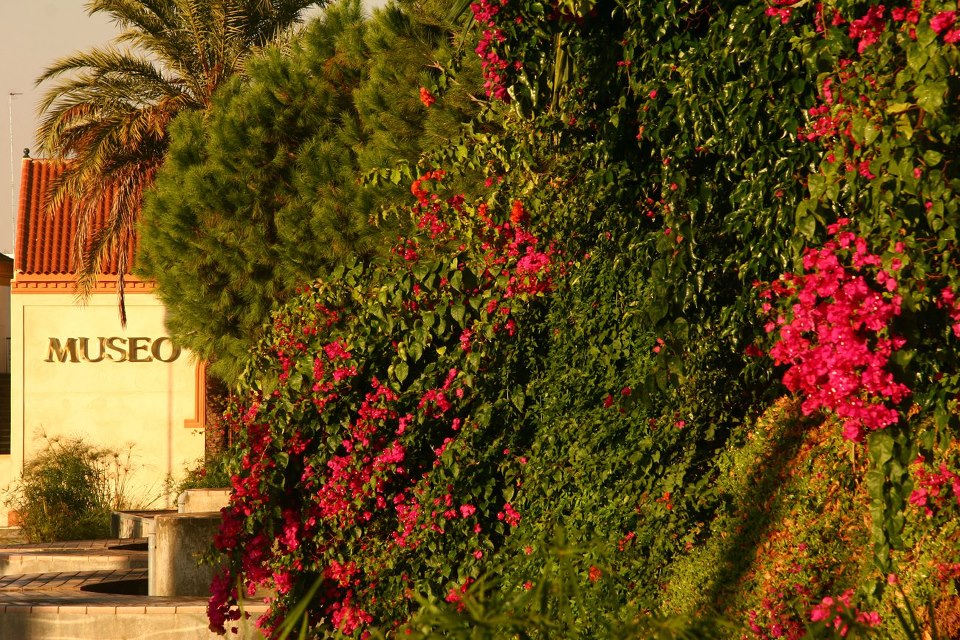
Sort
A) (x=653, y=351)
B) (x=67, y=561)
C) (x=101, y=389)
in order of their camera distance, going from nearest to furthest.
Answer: (x=653, y=351) → (x=67, y=561) → (x=101, y=389)

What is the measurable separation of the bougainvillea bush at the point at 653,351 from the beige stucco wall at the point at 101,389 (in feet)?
48.6

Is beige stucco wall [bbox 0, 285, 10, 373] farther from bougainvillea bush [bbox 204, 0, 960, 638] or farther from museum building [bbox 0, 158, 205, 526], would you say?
bougainvillea bush [bbox 204, 0, 960, 638]

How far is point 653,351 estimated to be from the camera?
5441mm

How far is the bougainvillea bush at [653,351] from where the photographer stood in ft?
11.4

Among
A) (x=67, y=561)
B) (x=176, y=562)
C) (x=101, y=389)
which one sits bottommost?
(x=67, y=561)

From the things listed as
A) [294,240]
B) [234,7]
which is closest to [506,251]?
[294,240]

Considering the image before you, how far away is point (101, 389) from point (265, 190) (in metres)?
9.09

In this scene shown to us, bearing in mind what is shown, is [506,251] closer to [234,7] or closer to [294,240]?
[294,240]

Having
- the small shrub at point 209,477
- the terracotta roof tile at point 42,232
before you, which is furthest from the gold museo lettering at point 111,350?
the small shrub at point 209,477

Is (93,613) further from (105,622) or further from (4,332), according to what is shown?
(4,332)

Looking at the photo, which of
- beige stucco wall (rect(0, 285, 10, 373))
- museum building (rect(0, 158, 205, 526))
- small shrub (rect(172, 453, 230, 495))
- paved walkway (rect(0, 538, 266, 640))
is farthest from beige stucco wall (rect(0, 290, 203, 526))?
beige stucco wall (rect(0, 285, 10, 373))

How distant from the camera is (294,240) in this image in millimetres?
13641

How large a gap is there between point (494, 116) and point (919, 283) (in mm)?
3735

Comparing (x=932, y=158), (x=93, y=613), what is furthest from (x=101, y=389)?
(x=932, y=158)
